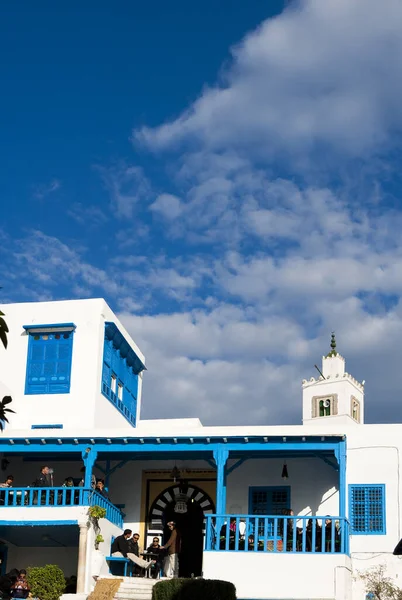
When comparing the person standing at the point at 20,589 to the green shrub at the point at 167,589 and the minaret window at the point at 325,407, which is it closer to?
the green shrub at the point at 167,589

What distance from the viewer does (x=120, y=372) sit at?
28.1m

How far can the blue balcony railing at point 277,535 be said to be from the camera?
1978 centimetres

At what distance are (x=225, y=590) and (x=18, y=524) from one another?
5.99 meters

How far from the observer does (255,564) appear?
19906 mm

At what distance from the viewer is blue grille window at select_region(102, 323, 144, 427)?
26531mm

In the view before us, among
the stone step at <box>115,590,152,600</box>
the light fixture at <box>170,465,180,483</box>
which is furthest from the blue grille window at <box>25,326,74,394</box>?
the stone step at <box>115,590,152,600</box>

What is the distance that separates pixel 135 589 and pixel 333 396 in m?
43.6

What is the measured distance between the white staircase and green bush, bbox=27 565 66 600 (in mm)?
1421

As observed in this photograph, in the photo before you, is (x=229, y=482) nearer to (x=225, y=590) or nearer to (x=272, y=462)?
(x=272, y=462)

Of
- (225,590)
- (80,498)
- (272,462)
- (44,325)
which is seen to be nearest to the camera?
(225,590)

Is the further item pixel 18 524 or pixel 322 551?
pixel 18 524

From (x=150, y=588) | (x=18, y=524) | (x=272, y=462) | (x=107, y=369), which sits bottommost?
(x=150, y=588)

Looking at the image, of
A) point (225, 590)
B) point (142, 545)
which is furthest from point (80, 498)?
point (225, 590)

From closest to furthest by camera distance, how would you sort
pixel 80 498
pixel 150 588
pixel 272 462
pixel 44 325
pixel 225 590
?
pixel 225 590, pixel 150 588, pixel 80 498, pixel 272 462, pixel 44 325
